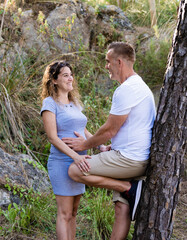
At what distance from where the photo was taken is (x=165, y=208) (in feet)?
8.56

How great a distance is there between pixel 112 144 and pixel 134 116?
33cm

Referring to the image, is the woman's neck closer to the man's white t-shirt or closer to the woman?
the woman

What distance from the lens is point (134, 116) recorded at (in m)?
2.53

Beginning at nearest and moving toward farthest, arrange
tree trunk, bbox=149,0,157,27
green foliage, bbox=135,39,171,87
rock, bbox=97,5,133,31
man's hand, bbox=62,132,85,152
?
man's hand, bbox=62,132,85,152 < green foliage, bbox=135,39,171,87 < rock, bbox=97,5,133,31 < tree trunk, bbox=149,0,157,27

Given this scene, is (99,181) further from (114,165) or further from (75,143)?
(75,143)

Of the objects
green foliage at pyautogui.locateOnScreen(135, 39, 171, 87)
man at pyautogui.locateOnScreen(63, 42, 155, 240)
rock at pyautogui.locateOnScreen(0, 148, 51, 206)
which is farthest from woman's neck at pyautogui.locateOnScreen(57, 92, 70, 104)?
green foliage at pyautogui.locateOnScreen(135, 39, 171, 87)

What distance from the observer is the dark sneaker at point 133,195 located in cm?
270

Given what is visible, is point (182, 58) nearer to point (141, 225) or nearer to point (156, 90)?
point (141, 225)

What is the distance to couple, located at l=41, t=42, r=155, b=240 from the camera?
2.54 metres

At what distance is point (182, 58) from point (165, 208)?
1218mm

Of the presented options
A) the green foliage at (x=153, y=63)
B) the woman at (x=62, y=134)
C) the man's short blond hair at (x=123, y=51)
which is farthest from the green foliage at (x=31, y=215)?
the green foliage at (x=153, y=63)

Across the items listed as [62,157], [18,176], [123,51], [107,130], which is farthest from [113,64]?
[18,176]

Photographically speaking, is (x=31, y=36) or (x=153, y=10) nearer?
(x=31, y=36)

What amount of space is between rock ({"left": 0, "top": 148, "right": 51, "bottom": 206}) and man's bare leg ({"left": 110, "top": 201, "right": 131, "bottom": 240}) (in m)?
1.63
